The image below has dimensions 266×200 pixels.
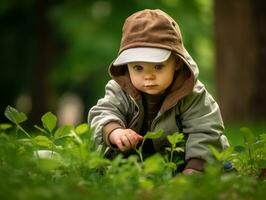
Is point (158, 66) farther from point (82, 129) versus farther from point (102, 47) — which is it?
point (102, 47)

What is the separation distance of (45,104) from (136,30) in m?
16.8

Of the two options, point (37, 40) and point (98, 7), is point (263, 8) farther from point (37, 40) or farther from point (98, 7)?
point (37, 40)

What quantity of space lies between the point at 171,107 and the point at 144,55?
35cm

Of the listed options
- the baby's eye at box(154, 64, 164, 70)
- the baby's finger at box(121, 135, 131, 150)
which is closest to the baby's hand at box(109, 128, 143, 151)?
the baby's finger at box(121, 135, 131, 150)

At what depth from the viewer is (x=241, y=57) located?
10.8m

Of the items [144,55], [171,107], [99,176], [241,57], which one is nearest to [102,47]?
[241,57]

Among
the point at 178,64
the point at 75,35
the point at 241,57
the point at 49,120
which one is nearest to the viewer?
the point at 49,120

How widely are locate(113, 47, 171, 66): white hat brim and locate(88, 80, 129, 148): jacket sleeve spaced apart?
306mm

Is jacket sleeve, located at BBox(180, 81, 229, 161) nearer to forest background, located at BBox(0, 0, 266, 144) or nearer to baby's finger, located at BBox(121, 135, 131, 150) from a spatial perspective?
baby's finger, located at BBox(121, 135, 131, 150)

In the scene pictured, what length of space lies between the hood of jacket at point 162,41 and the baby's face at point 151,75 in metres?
0.08

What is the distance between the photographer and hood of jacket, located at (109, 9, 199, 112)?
3938mm

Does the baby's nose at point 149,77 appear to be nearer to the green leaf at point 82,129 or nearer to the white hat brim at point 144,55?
the white hat brim at point 144,55

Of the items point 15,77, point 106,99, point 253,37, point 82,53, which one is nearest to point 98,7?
point 82,53

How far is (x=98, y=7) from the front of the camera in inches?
661
